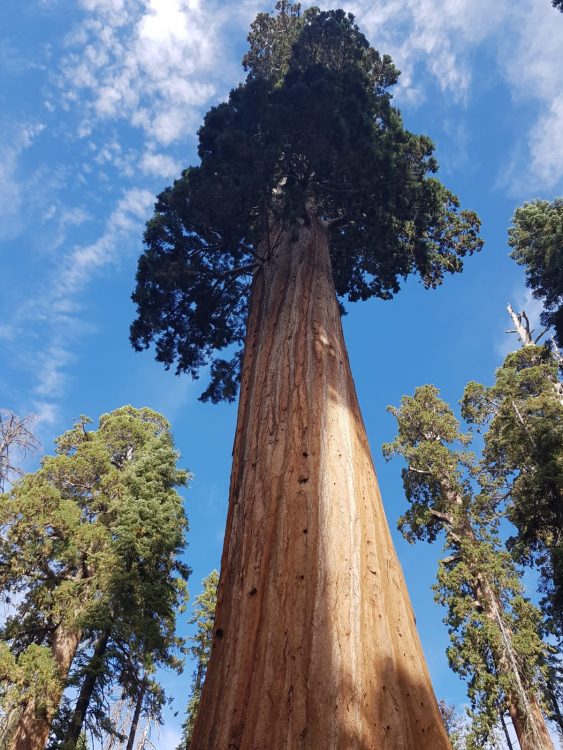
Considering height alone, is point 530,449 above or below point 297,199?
above

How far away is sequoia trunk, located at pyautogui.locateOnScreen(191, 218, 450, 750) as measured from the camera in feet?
7.10

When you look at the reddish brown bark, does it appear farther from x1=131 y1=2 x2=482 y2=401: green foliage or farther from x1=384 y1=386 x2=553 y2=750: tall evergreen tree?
x1=384 y1=386 x2=553 y2=750: tall evergreen tree

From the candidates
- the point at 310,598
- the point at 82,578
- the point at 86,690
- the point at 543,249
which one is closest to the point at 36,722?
the point at 86,690

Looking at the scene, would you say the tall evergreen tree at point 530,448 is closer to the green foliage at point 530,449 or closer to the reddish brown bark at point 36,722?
the green foliage at point 530,449

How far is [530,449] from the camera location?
14.6 metres

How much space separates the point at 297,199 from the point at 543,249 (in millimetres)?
11725

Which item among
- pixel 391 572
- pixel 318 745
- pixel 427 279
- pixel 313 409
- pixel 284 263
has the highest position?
pixel 427 279

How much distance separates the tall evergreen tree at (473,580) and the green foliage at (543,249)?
580 cm

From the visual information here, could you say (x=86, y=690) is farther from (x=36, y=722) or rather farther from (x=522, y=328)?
(x=522, y=328)

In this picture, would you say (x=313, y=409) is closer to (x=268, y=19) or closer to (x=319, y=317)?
(x=319, y=317)

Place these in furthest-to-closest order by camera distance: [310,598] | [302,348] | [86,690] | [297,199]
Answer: [86,690]
[297,199]
[302,348]
[310,598]

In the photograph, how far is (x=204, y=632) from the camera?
22.1 metres

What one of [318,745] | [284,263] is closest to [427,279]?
[284,263]

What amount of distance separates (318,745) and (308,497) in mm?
1325
